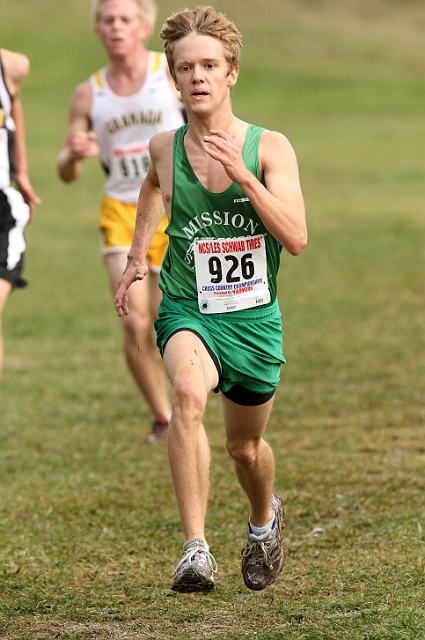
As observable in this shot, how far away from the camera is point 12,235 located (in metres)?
6.77

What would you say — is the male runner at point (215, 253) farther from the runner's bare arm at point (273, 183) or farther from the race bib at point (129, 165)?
the race bib at point (129, 165)

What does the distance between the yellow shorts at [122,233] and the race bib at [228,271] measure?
Answer: 2970 mm

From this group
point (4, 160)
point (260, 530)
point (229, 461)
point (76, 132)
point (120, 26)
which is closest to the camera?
point (260, 530)

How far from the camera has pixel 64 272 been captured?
15.4 meters

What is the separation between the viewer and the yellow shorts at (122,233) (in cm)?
755

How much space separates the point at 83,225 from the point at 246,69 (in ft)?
88.4

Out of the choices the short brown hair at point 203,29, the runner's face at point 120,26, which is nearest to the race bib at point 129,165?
the runner's face at point 120,26

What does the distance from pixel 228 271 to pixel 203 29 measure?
984 mm

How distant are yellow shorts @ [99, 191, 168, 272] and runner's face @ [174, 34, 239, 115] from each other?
312cm

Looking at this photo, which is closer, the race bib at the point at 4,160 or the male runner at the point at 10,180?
the male runner at the point at 10,180

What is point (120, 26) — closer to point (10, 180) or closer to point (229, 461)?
point (10, 180)

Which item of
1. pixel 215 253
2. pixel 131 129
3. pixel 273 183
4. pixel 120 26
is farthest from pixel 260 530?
pixel 120 26

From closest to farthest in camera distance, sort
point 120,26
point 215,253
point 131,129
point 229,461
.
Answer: point 215,253 → point 229,461 → point 120,26 → point 131,129

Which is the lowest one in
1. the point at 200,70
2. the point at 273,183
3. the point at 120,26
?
the point at 273,183
